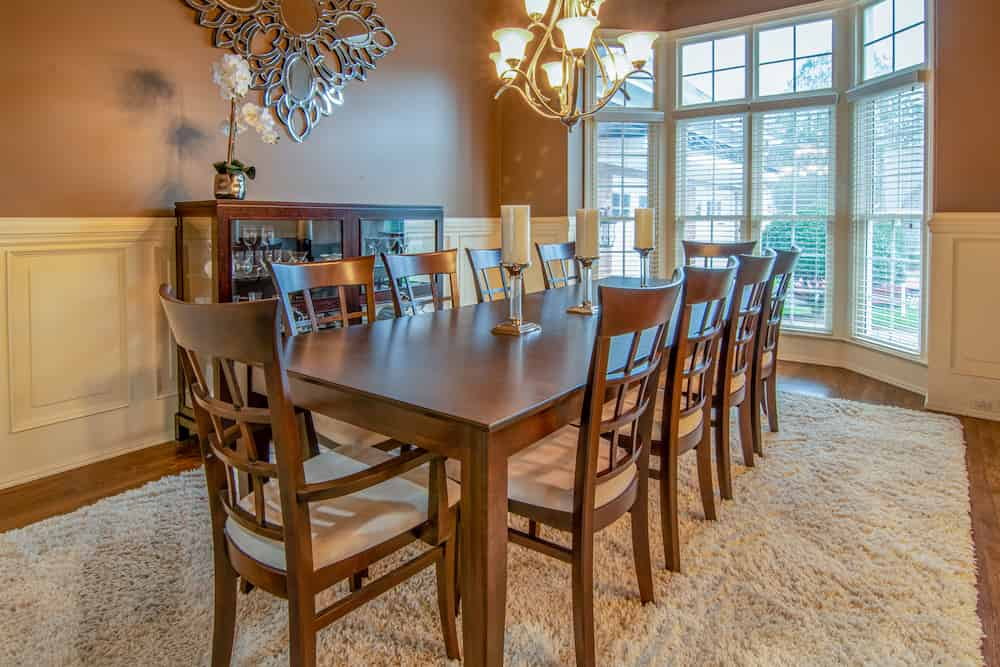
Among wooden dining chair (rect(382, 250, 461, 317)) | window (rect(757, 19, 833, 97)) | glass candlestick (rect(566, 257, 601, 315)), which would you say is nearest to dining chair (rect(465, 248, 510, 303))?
wooden dining chair (rect(382, 250, 461, 317))

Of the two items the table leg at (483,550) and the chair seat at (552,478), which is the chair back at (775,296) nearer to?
the chair seat at (552,478)

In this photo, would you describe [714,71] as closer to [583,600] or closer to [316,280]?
[316,280]

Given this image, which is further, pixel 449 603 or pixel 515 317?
pixel 515 317

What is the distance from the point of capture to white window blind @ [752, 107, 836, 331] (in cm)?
481

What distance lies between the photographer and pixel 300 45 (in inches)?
139

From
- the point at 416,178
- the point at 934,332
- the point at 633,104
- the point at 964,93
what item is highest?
the point at 633,104

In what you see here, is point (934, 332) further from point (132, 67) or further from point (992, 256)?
point (132, 67)

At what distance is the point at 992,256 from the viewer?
11.3 feet

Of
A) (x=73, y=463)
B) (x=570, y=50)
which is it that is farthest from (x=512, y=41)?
(x=73, y=463)

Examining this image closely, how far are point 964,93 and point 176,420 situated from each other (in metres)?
4.61

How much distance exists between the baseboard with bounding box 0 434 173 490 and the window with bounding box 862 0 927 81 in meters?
5.06

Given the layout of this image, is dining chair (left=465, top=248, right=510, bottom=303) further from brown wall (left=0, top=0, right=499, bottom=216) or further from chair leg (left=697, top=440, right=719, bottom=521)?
brown wall (left=0, top=0, right=499, bottom=216)

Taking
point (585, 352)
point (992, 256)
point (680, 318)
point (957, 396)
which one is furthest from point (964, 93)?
point (585, 352)

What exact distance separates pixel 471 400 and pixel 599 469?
57 centimetres
